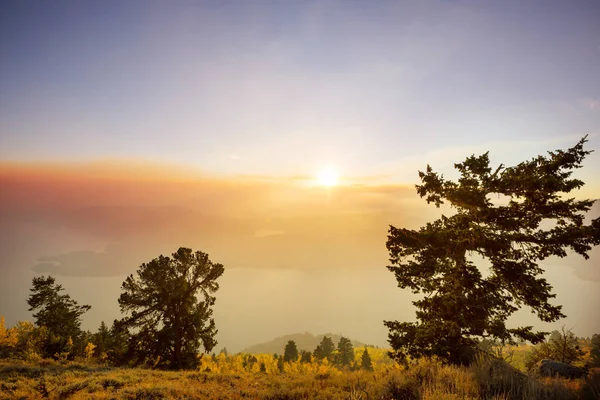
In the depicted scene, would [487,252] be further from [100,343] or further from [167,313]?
[100,343]

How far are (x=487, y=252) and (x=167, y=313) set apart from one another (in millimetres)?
24684

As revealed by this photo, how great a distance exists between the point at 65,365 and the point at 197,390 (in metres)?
13.7

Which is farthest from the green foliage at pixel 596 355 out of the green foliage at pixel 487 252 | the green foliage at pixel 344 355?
the green foliage at pixel 344 355

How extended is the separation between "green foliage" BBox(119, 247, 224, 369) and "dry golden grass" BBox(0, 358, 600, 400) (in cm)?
782

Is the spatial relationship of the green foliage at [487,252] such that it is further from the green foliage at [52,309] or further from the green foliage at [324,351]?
the green foliage at [324,351]

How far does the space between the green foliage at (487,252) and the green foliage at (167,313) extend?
1861 cm

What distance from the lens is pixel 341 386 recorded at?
1067 centimetres

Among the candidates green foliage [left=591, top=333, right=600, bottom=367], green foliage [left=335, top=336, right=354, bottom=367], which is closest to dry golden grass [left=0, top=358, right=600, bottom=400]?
green foliage [left=591, top=333, right=600, bottom=367]

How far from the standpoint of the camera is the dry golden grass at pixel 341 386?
7.44 m

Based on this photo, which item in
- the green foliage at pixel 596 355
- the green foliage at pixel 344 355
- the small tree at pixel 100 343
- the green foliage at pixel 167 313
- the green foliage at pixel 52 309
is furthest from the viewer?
the green foliage at pixel 344 355

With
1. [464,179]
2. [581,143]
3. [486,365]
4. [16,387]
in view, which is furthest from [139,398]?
[581,143]

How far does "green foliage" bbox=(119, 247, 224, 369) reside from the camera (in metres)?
23.9

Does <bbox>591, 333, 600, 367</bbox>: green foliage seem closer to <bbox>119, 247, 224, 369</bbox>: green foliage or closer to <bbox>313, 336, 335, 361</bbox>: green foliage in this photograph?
<bbox>119, 247, 224, 369</bbox>: green foliage

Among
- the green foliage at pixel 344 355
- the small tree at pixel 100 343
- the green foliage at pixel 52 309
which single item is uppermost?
the green foliage at pixel 52 309
